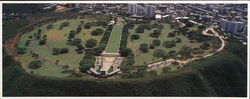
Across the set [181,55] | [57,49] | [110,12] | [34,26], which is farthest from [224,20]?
[34,26]

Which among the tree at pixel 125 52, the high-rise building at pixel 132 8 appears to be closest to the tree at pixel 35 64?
the tree at pixel 125 52

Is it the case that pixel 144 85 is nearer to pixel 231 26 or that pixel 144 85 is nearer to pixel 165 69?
pixel 165 69

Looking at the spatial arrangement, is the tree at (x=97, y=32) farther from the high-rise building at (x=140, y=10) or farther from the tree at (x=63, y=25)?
the high-rise building at (x=140, y=10)

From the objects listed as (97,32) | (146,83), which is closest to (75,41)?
(97,32)

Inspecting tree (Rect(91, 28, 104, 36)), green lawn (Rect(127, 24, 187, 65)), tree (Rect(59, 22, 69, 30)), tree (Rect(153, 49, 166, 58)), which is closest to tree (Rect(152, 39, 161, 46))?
green lawn (Rect(127, 24, 187, 65))

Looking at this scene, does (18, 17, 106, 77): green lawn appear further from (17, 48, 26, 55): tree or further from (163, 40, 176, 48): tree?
(163, 40, 176, 48): tree

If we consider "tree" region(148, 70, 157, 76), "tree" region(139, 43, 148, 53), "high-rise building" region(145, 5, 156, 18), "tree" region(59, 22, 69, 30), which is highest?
"high-rise building" region(145, 5, 156, 18)
